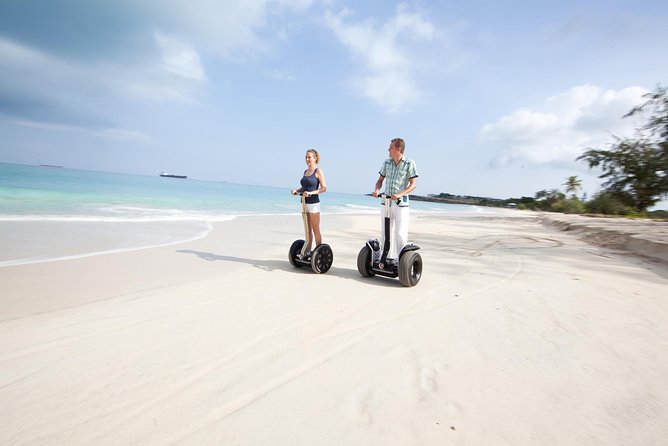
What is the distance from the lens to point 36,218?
972 cm

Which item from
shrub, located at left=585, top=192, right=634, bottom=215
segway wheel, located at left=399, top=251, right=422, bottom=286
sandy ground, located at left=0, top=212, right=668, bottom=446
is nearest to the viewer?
sandy ground, located at left=0, top=212, right=668, bottom=446

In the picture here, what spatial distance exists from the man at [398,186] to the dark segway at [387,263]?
0.33 feet

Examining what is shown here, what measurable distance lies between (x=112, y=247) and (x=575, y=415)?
767cm

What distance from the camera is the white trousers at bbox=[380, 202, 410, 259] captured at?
486cm

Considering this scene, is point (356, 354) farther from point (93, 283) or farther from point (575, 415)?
point (93, 283)

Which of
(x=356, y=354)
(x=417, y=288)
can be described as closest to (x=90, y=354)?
(x=356, y=354)

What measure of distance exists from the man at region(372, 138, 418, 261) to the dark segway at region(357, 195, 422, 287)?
0.33 feet

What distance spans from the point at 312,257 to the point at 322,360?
112 inches

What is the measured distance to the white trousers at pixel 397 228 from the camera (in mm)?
4855

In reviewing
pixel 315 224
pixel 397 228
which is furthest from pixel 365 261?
pixel 315 224

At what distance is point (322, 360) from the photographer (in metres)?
2.54

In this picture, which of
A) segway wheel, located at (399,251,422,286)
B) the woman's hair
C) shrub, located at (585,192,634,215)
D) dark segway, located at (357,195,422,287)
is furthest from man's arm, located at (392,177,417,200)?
shrub, located at (585,192,634,215)

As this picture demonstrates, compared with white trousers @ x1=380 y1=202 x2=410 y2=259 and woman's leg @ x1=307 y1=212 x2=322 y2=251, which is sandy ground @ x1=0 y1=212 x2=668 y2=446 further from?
woman's leg @ x1=307 y1=212 x2=322 y2=251

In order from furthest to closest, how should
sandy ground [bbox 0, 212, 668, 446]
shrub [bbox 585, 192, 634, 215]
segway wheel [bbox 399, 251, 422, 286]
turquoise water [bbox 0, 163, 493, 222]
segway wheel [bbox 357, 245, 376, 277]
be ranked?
shrub [bbox 585, 192, 634, 215] → turquoise water [bbox 0, 163, 493, 222] → segway wheel [bbox 357, 245, 376, 277] → segway wheel [bbox 399, 251, 422, 286] → sandy ground [bbox 0, 212, 668, 446]
